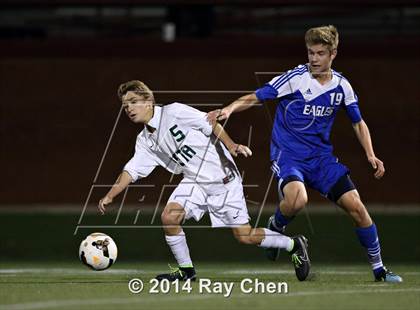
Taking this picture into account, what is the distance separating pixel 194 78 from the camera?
19.4 m

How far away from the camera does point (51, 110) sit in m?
19.4

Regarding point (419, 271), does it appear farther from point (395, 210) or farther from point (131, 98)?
point (395, 210)

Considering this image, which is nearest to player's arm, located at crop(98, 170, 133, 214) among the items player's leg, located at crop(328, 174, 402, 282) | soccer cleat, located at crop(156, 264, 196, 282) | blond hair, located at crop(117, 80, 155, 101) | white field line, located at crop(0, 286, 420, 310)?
blond hair, located at crop(117, 80, 155, 101)

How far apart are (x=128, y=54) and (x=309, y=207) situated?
3385 mm

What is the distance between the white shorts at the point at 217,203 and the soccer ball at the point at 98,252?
26.7 inches

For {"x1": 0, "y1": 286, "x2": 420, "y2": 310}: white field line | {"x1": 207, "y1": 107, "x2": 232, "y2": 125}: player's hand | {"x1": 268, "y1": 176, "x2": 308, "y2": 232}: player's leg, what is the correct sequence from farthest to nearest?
{"x1": 268, "y1": 176, "x2": 308, "y2": 232}: player's leg
{"x1": 207, "y1": 107, "x2": 232, "y2": 125}: player's hand
{"x1": 0, "y1": 286, "x2": 420, "y2": 310}: white field line

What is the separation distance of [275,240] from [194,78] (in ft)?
26.0

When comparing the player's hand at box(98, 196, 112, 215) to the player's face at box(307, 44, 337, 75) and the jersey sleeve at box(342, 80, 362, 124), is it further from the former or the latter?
the jersey sleeve at box(342, 80, 362, 124)

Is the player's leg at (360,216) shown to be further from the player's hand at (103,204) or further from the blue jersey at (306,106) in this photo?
the player's hand at (103,204)

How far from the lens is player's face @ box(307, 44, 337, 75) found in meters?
11.1

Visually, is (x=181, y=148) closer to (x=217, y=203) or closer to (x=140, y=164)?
(x=140, y=164)

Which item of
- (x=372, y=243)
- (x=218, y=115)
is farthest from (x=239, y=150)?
(x=372, y=243)

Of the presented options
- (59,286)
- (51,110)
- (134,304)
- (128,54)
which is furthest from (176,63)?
(134,304)

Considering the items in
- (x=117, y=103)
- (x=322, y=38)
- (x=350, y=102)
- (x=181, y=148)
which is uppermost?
(x=322, y=38)
